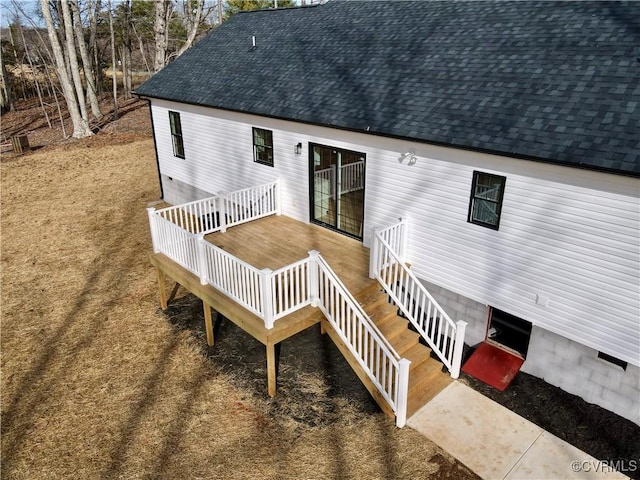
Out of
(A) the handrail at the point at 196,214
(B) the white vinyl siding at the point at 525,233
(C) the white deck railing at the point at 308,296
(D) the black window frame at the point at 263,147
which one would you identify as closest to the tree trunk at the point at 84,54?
(A) the handrail at the point at 196,214

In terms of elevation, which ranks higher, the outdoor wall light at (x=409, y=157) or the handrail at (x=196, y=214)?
Result: the outdoor wall light at (x=409, y=157)

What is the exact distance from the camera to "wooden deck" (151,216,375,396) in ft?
24.9

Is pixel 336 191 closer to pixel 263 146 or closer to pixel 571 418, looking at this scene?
pixel 263 146

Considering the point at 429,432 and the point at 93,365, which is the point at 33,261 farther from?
the point at 429,432

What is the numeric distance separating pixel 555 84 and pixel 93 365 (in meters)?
9.54

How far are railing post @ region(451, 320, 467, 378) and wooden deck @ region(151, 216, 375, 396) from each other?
1.74 meters

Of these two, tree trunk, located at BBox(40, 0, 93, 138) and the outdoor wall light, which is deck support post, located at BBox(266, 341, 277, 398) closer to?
the outdoor wall light

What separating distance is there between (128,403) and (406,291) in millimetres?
5101

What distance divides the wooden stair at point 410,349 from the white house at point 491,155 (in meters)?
1.23

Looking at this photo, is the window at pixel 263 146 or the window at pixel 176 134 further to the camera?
the window at pixel 176 134

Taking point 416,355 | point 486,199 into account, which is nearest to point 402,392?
point 416,355

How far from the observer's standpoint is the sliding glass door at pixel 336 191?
1033cm

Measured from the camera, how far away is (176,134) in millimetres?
15062

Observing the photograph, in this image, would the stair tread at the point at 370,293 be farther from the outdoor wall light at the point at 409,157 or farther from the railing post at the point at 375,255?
the outdoor wall light at the point at 409,157
